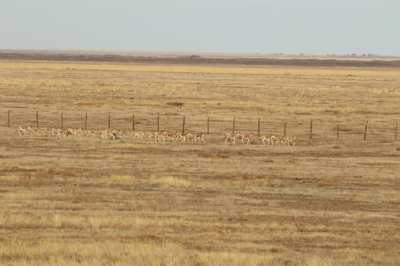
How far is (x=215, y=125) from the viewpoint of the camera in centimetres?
5309

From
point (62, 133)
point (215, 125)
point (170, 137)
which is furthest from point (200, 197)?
point (215, 125)

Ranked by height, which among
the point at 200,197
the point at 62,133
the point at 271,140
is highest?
the point at 200,197

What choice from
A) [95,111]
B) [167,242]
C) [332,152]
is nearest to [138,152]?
[332,152]

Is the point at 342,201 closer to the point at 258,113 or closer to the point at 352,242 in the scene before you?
the point at 352,242

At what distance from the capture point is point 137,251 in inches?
648

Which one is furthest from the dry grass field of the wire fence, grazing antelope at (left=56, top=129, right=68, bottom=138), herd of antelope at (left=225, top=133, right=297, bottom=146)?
grazing antelope at (left=56, top=129, right=68, bottom=138)

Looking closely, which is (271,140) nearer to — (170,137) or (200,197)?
(170,137)

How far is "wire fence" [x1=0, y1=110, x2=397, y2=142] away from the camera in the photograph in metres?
48.0

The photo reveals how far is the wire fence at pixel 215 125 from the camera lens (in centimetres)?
4803

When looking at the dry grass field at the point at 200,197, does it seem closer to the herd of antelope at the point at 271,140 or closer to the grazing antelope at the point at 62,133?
the herd of antelope at the point at 271,140

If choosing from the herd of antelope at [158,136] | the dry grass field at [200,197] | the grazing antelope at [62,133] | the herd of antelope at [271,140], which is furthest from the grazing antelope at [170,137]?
the grazing antelope at [62,133]

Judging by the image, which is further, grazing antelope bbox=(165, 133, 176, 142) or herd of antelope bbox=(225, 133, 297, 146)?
grazing antelope bbox=(165, 133, 176, 142)

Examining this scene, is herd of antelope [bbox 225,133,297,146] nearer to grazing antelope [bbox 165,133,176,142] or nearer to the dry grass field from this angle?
the dry grass field

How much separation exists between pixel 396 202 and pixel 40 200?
1121 cm
